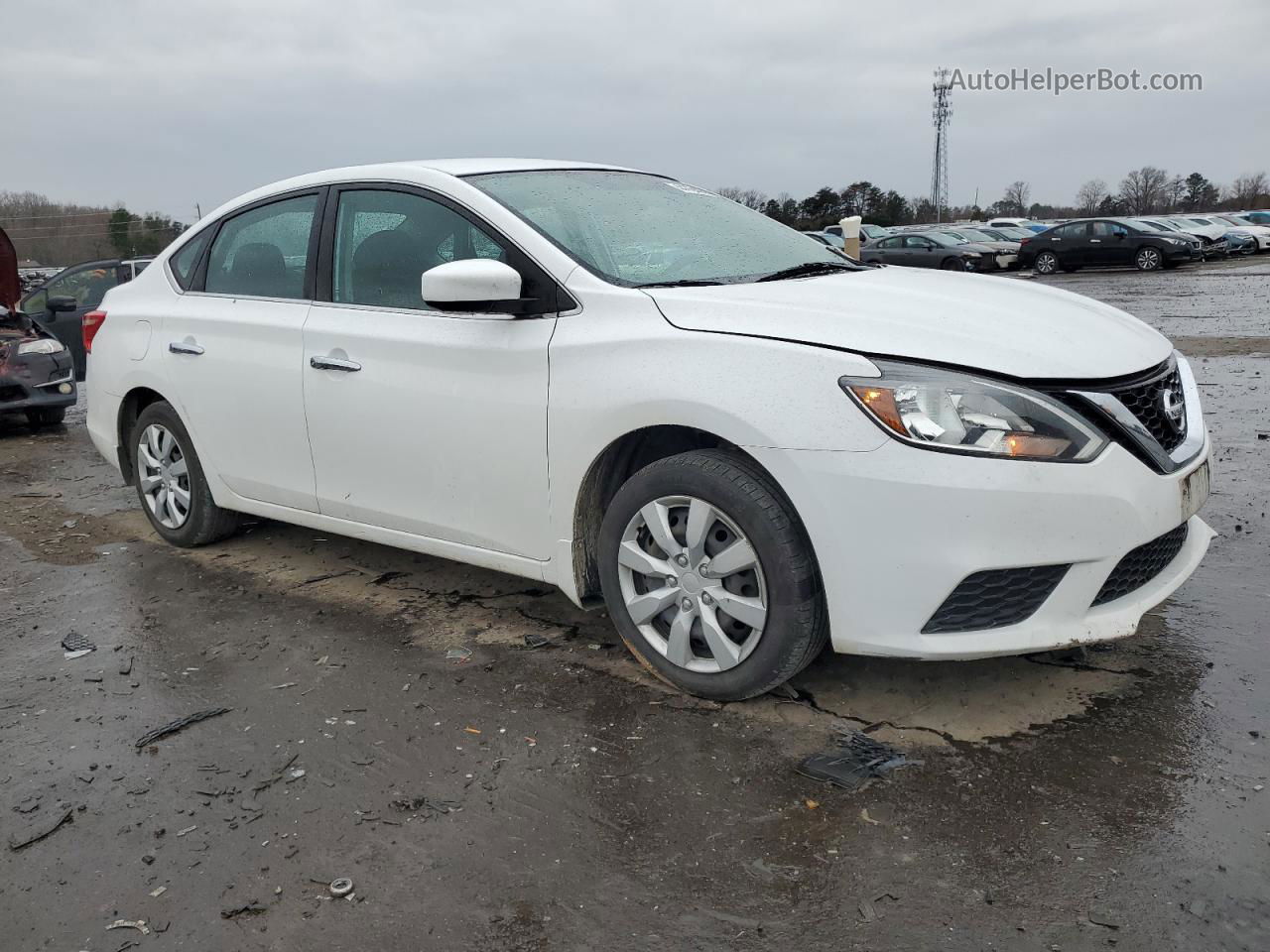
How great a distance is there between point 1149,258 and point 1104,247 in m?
1.17

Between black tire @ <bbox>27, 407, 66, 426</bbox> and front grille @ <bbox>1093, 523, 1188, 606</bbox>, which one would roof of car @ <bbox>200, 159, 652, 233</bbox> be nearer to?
front grille @ <bbox>1093, 523, 1188, 606</bbox>

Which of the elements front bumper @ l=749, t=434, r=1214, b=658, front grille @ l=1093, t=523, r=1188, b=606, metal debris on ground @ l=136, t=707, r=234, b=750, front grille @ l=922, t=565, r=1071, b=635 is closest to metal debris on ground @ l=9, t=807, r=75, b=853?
metal debris on ground @ l=136, t=707, r=234, b=750

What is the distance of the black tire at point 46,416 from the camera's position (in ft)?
32.6

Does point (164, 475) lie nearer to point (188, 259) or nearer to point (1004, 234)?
point (188, 259)

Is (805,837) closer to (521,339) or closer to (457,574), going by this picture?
→ (521,339)

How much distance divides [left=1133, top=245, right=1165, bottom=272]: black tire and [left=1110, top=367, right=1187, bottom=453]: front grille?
28.6m

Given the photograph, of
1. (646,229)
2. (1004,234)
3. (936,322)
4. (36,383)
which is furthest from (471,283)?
(1004,234)

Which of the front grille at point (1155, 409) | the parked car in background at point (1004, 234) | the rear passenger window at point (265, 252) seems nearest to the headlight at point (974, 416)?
the front grille at point (1155, 409)

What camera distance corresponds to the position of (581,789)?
9.62 feet

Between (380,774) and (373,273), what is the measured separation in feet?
6.61

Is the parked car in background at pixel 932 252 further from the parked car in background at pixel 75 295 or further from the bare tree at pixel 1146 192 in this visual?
the bare tree at pixel 1146 192

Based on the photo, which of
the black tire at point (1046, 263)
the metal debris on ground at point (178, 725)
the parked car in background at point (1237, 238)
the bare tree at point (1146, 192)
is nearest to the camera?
the metal debris on ground at point (178, 725)

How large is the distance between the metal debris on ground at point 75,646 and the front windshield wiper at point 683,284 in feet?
8.41

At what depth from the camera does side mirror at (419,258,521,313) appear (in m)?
3.47
